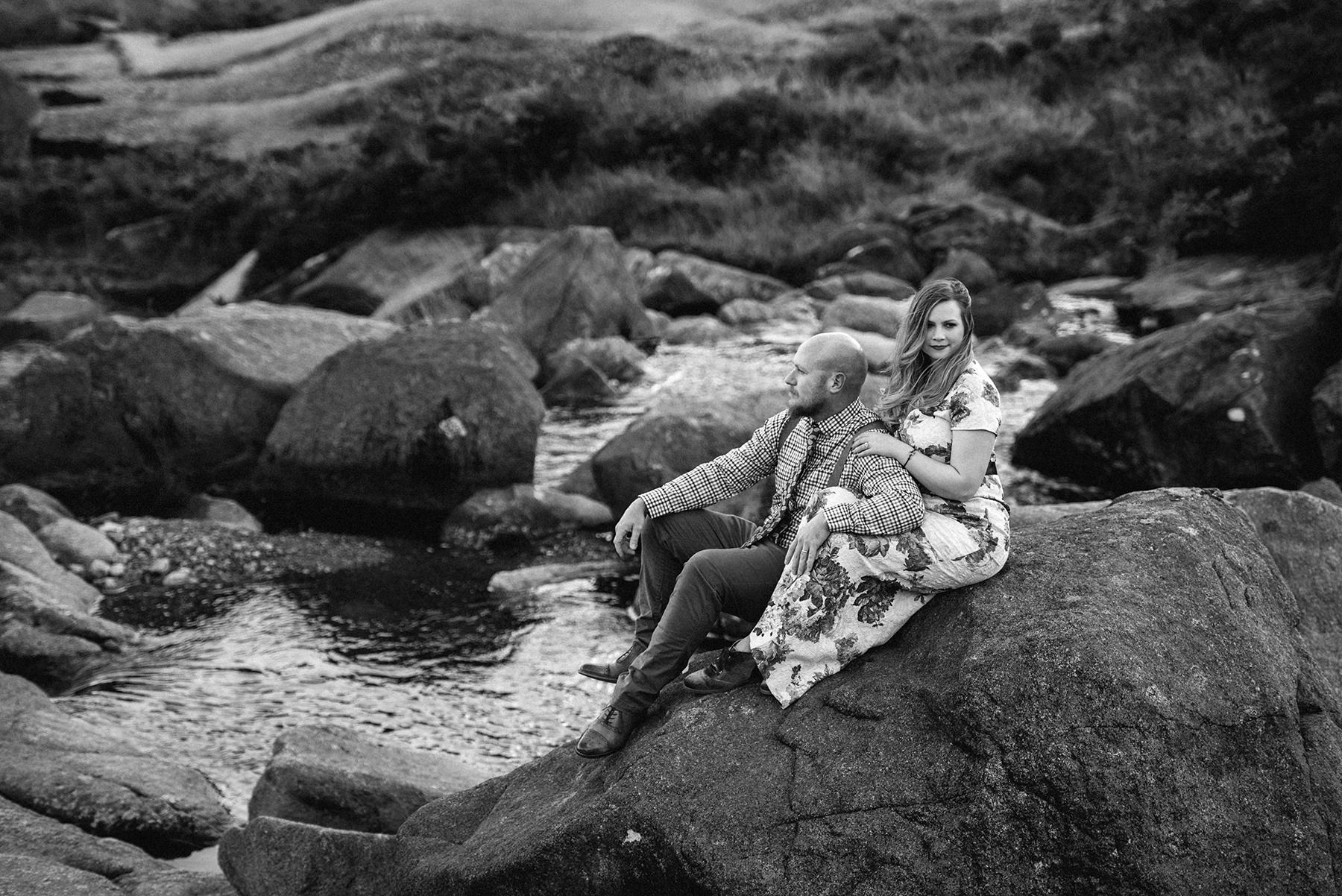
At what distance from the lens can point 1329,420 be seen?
1156cm

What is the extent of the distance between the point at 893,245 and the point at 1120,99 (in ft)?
25.3

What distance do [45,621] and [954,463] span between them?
24.9 feet

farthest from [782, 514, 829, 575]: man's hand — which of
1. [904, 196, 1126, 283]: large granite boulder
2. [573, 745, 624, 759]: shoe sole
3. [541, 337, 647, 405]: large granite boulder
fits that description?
[904, 196, 1126, 283]: large granite boulder

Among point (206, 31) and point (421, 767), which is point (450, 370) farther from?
point (206, 31)

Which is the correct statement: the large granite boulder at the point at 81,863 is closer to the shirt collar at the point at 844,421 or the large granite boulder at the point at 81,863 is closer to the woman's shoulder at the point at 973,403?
the shirt collar at the point at 844,421

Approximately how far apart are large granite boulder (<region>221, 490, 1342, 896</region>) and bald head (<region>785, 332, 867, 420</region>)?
3.26ft

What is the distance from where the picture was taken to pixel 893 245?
23734 mm

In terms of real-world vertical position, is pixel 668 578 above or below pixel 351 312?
above

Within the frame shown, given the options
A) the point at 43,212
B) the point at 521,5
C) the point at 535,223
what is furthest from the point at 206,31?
the point at 535,223

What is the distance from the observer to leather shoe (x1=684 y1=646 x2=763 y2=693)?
5.16 m

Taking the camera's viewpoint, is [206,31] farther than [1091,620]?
Yes

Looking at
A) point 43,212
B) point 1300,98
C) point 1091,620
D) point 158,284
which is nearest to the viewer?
point 1091,620

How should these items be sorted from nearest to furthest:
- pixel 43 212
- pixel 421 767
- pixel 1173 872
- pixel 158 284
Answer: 1. pixel 1173 872
2. pixel 421 767
3. pixel 158 284
4. pixel 43 212

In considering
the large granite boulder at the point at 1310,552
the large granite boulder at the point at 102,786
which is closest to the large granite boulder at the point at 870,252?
the large granite boulder at the point at 1310,552
